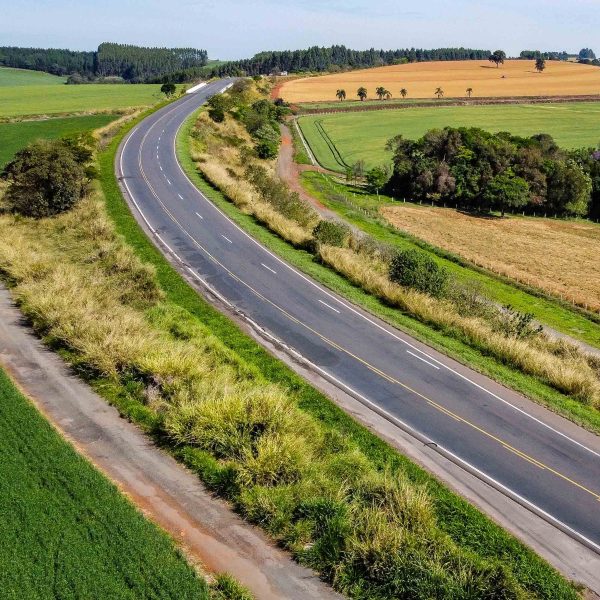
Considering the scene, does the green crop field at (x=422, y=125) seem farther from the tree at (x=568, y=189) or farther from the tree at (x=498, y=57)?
the tree at (x=498, y=57)

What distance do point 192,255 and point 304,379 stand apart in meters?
14.8

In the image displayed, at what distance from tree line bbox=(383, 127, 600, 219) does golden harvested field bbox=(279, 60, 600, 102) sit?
235 ft

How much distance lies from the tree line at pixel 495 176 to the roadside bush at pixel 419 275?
30180 millimetres

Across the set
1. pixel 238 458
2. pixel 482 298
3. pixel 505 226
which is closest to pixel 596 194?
pixel 505 226

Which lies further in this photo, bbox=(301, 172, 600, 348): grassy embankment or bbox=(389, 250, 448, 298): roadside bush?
bbox=(301, 172, 600, 348): grassy embankment

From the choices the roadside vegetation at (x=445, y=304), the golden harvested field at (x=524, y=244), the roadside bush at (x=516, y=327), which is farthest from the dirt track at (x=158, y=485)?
the golden harvested field at (x=524, y=244)

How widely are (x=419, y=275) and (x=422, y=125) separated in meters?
79.2

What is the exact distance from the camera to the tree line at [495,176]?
59.3 metres

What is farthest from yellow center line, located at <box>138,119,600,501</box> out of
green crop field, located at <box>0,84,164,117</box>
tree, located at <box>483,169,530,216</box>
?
green crop field, located at <box>0,84,164,117</box>

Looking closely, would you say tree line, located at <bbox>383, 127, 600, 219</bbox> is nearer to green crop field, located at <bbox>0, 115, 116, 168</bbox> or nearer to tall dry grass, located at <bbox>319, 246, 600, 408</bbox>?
tall dry grass, located at <bbox>319, 246, 600, 408</bbox>

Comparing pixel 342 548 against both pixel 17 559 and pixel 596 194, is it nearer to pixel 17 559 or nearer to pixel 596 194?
pixel 17 559

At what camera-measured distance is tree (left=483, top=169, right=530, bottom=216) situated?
189 ft

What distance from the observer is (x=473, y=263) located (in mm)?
41438

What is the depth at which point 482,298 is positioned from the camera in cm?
3117
